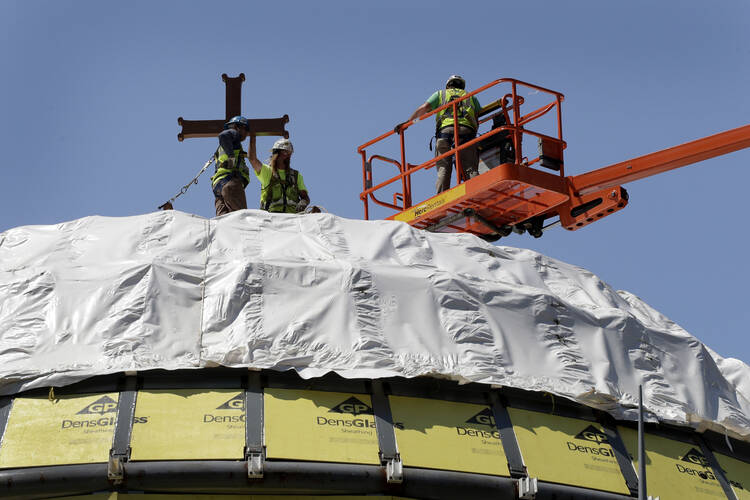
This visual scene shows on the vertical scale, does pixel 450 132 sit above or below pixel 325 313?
above

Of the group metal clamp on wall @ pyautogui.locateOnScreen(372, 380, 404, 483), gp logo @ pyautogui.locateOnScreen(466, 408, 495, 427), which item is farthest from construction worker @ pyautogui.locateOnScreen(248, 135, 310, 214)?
gp logo @ pyautogui.locateOnScreen(466, 408, 495, 427)

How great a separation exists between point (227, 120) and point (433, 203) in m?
5.67

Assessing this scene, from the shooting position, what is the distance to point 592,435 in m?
12.8

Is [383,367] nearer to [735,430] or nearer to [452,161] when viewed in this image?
[735,430]

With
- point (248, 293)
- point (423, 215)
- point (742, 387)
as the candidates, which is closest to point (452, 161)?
point (423, 215)

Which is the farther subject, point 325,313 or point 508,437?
point 325,313

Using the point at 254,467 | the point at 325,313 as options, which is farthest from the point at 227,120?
the point at 254,467

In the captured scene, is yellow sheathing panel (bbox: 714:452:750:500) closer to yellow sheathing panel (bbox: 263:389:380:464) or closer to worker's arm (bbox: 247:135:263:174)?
yellow sheathing panel (bbox: 263:389:380:464)

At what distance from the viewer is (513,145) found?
61.9 ft

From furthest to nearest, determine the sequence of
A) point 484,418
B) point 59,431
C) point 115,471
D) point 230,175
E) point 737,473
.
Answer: point 230,175
point 737,473
point 484,418
point 59,431
point 115,471

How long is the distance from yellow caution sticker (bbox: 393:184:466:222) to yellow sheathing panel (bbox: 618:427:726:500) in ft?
22.0

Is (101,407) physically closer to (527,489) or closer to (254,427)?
(254,427)

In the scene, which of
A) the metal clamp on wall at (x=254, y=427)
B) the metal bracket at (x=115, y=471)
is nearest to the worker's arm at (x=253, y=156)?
the metal clamp on wall at (x=254, y=427)

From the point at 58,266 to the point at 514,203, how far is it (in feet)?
28.8
